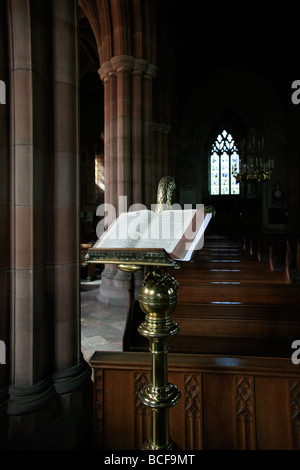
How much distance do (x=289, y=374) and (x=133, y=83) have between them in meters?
6.75

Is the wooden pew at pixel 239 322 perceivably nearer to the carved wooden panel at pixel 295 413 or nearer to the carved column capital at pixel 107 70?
the carved wooden panel at pixel 295 413

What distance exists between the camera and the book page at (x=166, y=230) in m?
1.48

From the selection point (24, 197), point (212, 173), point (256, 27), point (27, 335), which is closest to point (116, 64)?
point (24, 197)

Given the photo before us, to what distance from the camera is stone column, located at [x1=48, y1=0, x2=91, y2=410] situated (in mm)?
2346

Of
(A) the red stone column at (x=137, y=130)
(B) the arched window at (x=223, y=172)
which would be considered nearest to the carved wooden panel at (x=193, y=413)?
(A) the red stone column at (x=137, y=130)

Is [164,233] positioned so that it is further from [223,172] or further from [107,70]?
[223,172]

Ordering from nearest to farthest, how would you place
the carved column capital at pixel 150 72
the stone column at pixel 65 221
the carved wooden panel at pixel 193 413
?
the carved wooden panel at pixel 193 413 < the stone column at pixel 65 221 < the carved column capital at pixel 150 72

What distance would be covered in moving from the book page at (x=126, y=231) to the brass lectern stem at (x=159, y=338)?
0.21 metres

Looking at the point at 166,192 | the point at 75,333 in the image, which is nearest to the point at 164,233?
the point at 166,192

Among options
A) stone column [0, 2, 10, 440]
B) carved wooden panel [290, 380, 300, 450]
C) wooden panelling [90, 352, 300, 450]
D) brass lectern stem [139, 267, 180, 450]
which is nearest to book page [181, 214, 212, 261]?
brass lectern stem [139, 267, 180, 450]

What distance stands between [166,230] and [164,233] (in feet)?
0.08

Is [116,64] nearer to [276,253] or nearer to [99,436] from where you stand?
[99,436]

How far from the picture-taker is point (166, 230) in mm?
1571

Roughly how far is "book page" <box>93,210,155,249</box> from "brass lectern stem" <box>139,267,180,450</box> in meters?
0.21
